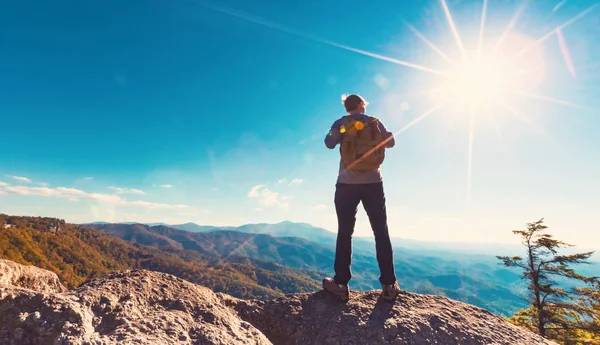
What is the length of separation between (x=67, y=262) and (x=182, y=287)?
240 meters

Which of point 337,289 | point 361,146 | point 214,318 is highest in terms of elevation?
point 361,146

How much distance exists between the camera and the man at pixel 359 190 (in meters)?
4.45

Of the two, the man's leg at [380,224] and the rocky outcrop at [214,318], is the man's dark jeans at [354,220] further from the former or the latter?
the rocky outcrop at [214,318]

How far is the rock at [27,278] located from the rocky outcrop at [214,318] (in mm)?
1041

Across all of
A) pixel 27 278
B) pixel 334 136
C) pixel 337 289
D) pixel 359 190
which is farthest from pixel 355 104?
pixel 27 278

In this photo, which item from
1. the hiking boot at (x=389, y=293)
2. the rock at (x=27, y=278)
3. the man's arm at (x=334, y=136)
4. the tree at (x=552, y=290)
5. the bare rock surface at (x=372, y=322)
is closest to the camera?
the rock at (x=27, y=278)

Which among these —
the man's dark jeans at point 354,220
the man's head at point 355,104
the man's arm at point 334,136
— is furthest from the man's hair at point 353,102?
the man's dark jeans at point 354,220

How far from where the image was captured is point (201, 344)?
2627mm

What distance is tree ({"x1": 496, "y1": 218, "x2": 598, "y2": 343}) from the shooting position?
63.9ft

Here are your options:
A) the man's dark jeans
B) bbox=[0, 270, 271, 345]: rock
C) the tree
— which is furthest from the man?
the tree

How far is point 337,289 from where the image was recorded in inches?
174

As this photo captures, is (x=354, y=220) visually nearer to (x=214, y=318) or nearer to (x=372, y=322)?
(x=372, y=322)

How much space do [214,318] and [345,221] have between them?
2268mm

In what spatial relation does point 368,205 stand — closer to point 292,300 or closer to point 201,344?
point 292,300
